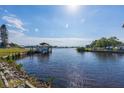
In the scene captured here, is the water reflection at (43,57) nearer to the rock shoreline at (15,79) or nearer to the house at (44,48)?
the house at (44,48)

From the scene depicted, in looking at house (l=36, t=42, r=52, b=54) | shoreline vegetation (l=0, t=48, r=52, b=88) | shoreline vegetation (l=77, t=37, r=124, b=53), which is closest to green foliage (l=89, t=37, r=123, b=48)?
shoreline vegetation (l=77, t=37, r=124, b=53)

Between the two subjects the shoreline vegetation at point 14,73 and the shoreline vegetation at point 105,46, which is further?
the shoreline vegetation at point 105,46

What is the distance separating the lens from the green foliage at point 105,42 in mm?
6656

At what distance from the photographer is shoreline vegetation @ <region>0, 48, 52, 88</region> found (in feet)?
20.7

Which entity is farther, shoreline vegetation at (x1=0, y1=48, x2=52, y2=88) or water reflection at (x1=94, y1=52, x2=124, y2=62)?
water reflection at (x1=94, y1=52, x2=124, y2=62)

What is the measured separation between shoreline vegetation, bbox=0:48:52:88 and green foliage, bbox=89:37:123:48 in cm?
101

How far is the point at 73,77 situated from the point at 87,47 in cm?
60

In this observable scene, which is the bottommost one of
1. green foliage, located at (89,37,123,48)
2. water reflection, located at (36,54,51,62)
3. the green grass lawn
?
water reflection, located at (36,54,51,62)

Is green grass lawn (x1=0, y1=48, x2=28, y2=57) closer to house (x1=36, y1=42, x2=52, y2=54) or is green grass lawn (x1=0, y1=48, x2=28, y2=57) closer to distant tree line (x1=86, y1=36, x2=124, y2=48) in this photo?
house (x1=36, y1=42, x2=52, y2=54)

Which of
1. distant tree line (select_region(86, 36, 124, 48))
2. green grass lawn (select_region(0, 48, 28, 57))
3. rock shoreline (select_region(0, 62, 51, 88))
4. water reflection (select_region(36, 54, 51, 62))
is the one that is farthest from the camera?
water reflection (select_region(36, 54, 51, 62))

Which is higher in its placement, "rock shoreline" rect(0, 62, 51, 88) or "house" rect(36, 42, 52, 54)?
"house" rect(36, 42, 52, 54)

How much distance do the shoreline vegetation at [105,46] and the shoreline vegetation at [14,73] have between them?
37.4 inches

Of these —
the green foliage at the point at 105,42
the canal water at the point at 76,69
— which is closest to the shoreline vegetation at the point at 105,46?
the green foliage at the point at 105,42

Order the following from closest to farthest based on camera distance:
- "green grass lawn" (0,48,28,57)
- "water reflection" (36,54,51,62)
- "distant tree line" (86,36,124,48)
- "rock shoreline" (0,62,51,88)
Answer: "rock shoreline" (0,62,51,88)
"distant tree line" (86,36,124,48)
"green grass lawn" (0,48,28,57)
"water reflection" (36,54,51,62)
